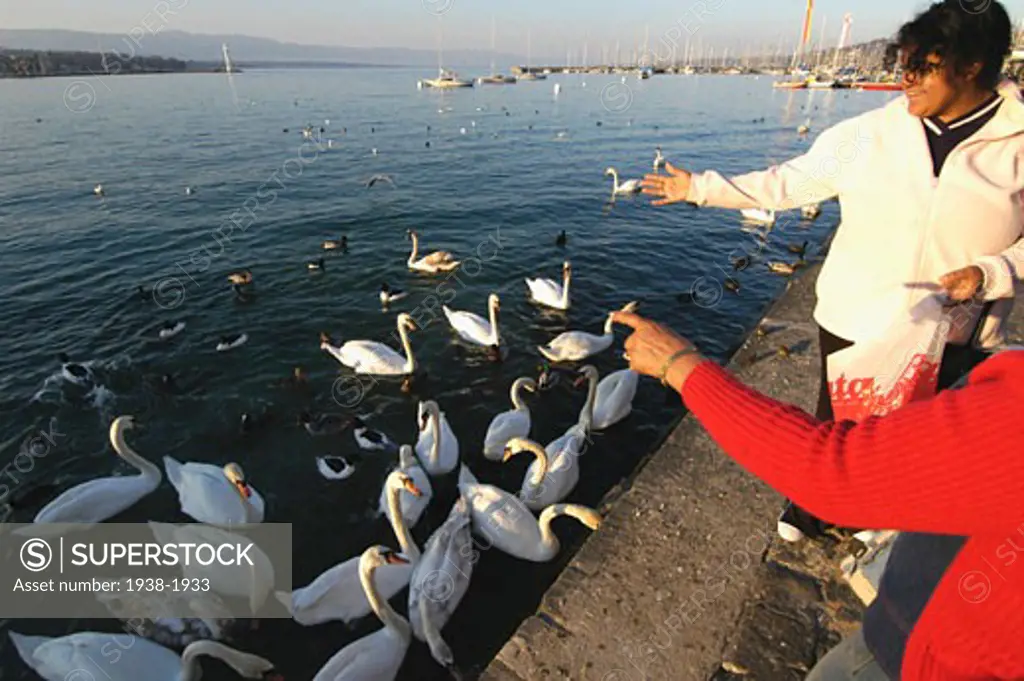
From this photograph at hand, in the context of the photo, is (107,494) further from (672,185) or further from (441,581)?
(672,185)

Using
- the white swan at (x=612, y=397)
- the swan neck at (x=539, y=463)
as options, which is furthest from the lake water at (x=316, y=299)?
the swan neck at (x=539, y=463)

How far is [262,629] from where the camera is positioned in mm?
5941

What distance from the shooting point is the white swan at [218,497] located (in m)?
7.15

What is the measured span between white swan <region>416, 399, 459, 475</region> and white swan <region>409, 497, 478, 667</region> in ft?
4.87

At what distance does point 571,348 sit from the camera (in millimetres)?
11008

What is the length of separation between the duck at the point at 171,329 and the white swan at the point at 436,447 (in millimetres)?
7363

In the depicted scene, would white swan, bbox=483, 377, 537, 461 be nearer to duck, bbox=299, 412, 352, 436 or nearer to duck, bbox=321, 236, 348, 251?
duck, bbox=299, 412, 352, 436

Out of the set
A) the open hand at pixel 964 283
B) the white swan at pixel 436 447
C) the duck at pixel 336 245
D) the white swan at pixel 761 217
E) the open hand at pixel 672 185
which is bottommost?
the white swan at pixel 436 447

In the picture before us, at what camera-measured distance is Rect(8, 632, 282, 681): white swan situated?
5.18m

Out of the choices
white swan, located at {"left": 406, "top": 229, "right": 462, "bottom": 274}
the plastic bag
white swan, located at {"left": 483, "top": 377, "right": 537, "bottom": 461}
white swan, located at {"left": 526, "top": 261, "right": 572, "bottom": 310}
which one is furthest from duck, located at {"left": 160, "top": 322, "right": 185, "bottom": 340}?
the plastic bag

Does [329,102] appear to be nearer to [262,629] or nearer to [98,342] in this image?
[98,342]

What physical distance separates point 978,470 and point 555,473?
257 inches

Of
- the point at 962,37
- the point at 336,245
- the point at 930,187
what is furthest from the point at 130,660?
the point at 336,245

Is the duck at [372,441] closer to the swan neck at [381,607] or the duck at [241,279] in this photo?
the swan neck at [381,607]
